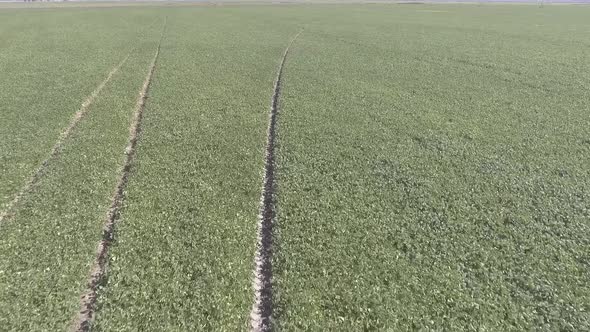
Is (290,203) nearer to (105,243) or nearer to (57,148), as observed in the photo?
(105,243)

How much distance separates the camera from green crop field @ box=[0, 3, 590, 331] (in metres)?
10.9

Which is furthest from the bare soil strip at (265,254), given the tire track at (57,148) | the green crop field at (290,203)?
the tire track at (57,148)

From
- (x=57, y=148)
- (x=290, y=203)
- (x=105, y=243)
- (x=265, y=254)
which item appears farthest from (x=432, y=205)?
(x=57, y=148)

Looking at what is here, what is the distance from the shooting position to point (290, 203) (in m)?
15.7

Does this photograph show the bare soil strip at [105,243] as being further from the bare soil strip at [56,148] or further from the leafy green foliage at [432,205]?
the leafy green foliage at [432,205]

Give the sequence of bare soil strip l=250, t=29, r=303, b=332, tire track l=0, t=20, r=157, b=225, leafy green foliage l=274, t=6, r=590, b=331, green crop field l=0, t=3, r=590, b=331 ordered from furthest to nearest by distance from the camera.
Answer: tire track l=0, t=20, r=157, b=225
leafy green foliage l=274, t=6, r=590, b=331
green crop field l=0, t=3, r=590, b=331
bare soil strip l=250, t=29, r=303, b=332

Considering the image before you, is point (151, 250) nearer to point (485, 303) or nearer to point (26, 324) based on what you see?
point (26, 324)

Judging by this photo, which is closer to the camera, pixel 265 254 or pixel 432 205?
pixel 265 254

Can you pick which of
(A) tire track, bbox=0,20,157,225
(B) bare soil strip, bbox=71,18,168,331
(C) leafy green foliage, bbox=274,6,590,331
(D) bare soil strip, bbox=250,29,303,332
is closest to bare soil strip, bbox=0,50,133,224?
(A) tire track, bbox=0,20,157,225

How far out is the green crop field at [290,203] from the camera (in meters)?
10.9

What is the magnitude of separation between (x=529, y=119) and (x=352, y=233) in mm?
18729

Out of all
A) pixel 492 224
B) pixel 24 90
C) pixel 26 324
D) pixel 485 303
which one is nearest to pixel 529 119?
pixel 492 224

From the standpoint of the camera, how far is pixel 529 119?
25.7m

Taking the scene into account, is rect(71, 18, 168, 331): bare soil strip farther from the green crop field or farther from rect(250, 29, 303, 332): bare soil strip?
rect(250, 29, 303, 332): bare soil strip
